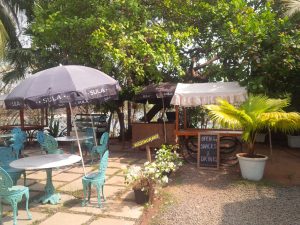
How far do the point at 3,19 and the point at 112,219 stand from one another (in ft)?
46.1

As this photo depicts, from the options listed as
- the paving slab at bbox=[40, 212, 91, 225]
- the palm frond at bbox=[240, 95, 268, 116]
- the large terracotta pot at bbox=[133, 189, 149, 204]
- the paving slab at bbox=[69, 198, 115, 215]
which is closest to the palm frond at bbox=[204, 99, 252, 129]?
the palm frond at bbox=[240, 95, 268, 116]

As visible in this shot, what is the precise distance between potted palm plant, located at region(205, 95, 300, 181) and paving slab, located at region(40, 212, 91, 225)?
134 inches

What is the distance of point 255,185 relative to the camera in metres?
Answer: 6.39

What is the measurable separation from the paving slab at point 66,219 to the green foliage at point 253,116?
340cm

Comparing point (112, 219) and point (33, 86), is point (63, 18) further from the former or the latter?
point (112, 219)

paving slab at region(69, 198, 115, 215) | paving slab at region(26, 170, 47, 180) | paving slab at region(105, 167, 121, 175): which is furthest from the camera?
paving slab at region(105, 167, 121, 175)

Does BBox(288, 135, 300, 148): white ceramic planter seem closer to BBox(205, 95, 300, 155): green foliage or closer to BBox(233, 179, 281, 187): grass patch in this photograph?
BBox(205, 95, 300, 155): green foliage

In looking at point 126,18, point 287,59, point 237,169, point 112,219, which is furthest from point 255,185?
point 126,18

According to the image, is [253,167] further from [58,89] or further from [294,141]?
[294,141]

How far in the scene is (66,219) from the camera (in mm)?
4902

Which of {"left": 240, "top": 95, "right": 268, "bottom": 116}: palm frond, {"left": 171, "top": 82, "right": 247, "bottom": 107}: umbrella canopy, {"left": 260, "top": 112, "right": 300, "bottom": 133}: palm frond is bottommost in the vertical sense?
{"left": 260, "top": 112, "right": 300, "bottom": 133}: palm frond

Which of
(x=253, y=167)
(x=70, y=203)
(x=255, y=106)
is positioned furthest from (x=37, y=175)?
(x=255, y=106)

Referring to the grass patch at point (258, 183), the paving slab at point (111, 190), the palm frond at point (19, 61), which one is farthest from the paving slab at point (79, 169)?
the palm frond at point (19, 61)

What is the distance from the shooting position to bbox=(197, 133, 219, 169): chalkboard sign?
25.9 feet
